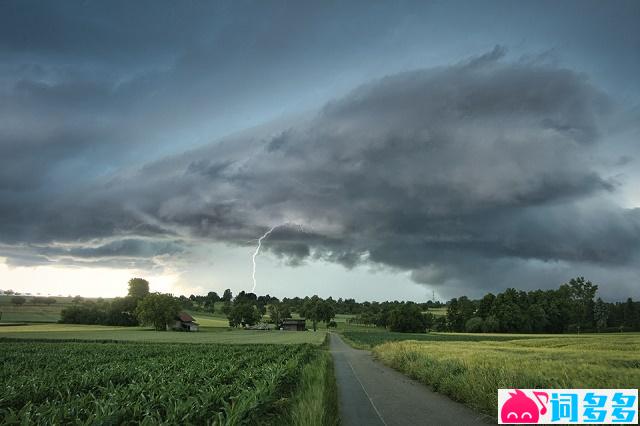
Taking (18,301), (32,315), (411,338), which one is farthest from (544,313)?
(18,301)

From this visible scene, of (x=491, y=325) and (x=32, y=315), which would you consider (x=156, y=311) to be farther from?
(x=491, y=325)

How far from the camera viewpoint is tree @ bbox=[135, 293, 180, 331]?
120 meters

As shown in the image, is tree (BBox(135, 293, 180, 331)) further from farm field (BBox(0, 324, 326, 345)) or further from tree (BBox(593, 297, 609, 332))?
tree (BBox(593, 297, 609, 332))

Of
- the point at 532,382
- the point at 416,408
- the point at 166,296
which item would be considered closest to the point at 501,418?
the point at 532,382

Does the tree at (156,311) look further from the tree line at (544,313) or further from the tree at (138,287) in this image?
the tree line at (544,313)

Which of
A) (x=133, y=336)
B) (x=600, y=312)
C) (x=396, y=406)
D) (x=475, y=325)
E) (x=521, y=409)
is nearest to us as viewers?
(x=521, y=409)

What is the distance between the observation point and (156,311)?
396ft

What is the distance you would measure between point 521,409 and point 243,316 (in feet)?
541

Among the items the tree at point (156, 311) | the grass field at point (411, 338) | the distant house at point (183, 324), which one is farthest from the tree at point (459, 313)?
the tree at point (156, 311)

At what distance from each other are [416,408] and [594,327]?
168 metres

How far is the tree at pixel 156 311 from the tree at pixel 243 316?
46539mm

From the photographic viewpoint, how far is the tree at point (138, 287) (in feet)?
504

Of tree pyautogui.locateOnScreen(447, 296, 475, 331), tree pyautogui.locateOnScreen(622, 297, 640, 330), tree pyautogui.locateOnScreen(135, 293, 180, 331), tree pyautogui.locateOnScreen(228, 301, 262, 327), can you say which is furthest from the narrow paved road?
tree pyautogui.locateOnScreen(622, 297, 640, 330)

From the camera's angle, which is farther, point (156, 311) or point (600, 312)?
point (600, 312)
